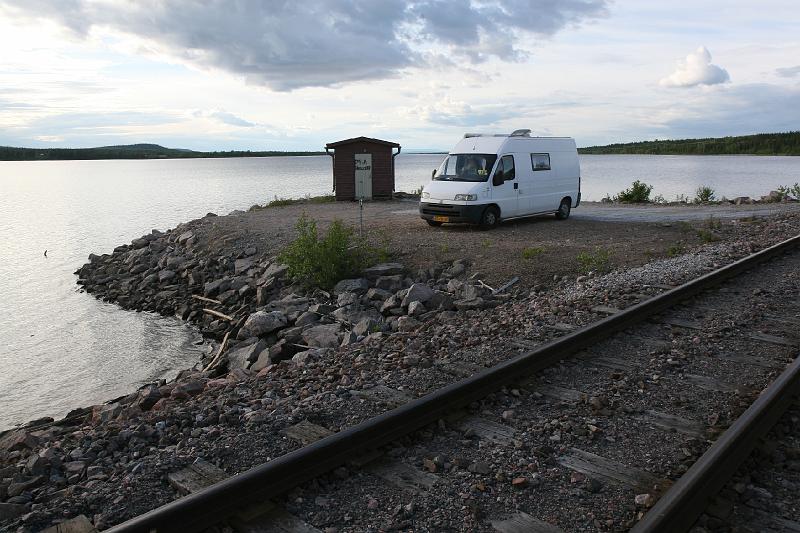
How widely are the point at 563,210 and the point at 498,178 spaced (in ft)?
12.9

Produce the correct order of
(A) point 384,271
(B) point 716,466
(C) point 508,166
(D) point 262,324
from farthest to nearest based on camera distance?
(C) point 508,166 < (A) point 384,271 < (D) point 262,324 < (B) point 716,466

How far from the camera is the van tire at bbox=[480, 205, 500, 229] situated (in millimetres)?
18000

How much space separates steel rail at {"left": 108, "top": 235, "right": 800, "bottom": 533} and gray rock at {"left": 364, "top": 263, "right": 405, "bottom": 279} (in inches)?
280

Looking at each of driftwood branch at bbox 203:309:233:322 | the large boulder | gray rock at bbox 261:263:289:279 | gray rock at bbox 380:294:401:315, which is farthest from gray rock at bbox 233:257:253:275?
gray rock at bbox 380:294:401:315

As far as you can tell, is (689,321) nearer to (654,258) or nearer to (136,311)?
(654,258)

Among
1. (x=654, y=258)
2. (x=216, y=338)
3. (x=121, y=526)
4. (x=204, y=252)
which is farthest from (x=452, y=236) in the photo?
(x=121, y=526)

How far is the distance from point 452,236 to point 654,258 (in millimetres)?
5370

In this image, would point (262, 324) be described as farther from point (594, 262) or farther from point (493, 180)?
point (493, 180)

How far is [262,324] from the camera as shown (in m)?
12.1

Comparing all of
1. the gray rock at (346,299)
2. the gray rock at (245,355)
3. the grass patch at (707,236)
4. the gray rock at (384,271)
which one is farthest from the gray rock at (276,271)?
the grass patch at (707,236)

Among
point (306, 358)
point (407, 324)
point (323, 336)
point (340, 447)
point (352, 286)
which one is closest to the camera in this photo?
point (340, 447)

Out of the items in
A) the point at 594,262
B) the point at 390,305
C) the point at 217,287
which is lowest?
the point at 217,287

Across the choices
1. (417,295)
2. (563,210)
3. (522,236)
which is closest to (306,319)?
(417,295)

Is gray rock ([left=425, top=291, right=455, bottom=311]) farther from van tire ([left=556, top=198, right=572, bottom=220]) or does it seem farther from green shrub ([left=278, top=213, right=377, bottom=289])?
van tire ([left=556, top=198, right=572, bottom=220])
